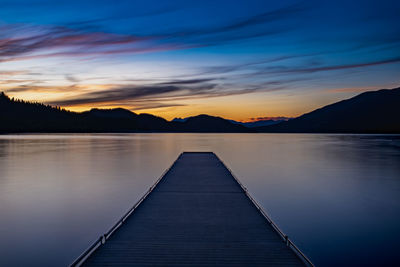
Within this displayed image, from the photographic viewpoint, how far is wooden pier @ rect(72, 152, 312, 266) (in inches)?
261

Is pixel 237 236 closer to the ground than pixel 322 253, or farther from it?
farther from it

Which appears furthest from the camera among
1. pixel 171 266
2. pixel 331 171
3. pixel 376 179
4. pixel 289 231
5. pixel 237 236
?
pixel 331 171

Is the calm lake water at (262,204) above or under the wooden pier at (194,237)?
under

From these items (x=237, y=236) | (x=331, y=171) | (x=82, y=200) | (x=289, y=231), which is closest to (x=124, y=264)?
(x=237, y=236)

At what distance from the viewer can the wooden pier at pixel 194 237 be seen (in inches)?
261

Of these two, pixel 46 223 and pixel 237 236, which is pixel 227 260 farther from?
pixel 46 223

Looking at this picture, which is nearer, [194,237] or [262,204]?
[194,237]

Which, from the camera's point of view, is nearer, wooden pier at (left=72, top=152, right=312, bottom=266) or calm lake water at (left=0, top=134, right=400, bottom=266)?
wooden pier at (left=72, top=152, right=312, bottom=266)

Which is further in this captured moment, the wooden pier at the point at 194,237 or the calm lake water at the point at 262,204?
the calm lake water at the point at 262,204

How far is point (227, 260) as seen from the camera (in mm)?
6676

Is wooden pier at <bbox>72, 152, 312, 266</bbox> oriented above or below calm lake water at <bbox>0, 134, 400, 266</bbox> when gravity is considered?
above

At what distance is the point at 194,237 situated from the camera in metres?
7.91

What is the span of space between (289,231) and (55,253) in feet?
26.5

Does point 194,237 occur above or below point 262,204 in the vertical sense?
above
